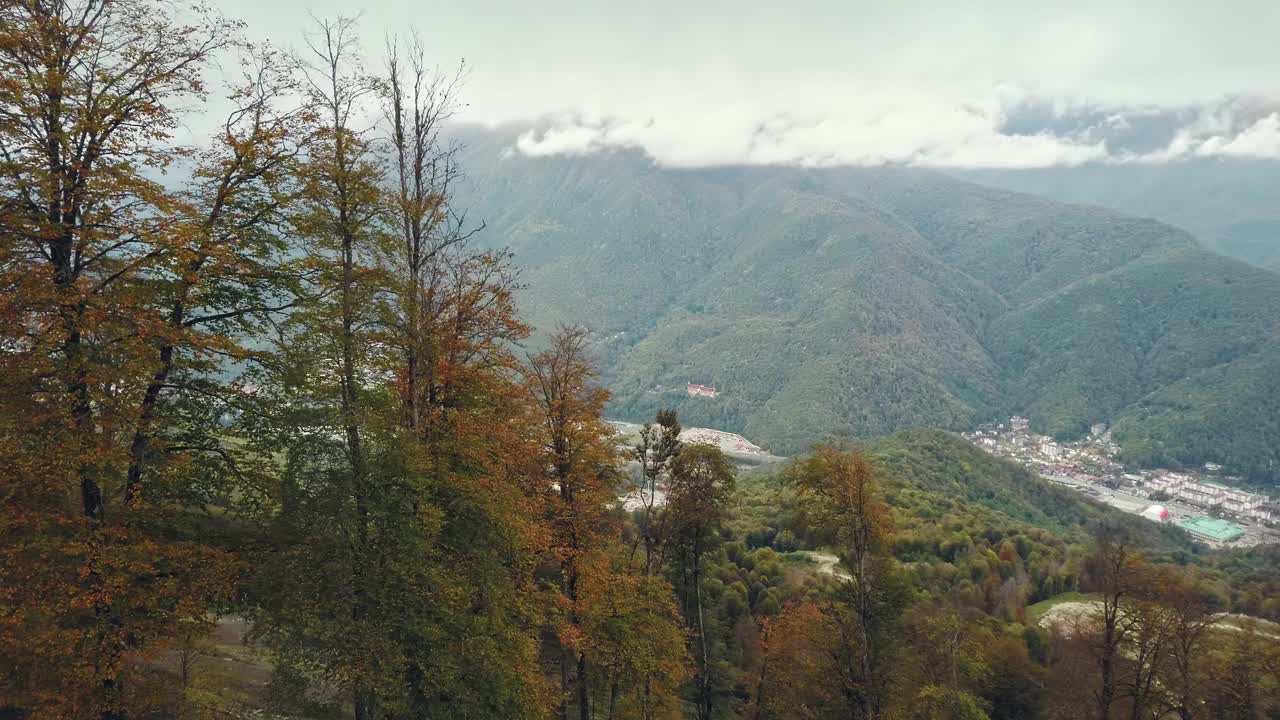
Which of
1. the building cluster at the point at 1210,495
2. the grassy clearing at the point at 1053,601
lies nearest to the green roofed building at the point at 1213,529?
the building cluster at the point at 1210,495

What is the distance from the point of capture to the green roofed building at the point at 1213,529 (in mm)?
96688

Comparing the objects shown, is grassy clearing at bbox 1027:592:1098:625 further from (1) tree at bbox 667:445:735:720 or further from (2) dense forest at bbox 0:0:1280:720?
(1) tree at bbox 667:445:735:720

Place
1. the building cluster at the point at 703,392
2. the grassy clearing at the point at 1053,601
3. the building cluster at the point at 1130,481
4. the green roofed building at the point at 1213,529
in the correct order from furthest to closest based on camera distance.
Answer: the building cluster at the point at 703,392
the building cluster at the point at 1130,481
the green roofed building at the point at 1213,529
the grassy clearing at the point at 1053,601

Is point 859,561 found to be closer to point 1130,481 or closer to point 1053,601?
point 1053,601

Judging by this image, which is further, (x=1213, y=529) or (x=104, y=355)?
(x=1213, y=529)

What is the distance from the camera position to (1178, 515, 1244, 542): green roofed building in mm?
96688

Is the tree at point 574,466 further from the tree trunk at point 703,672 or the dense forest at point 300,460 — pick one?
the tree trunk at point 703,672

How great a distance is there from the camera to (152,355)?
882cm

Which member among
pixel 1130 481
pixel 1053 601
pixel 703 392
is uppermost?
pixel 703 392

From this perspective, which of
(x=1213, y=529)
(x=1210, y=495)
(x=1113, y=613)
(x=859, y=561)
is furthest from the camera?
(x=1210, y=495)

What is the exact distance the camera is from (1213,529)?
100 m

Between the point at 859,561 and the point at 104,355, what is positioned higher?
the point at 104,355

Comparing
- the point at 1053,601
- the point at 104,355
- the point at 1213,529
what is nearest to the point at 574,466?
the point at 104,355

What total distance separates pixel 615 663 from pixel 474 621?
705 centimetres
